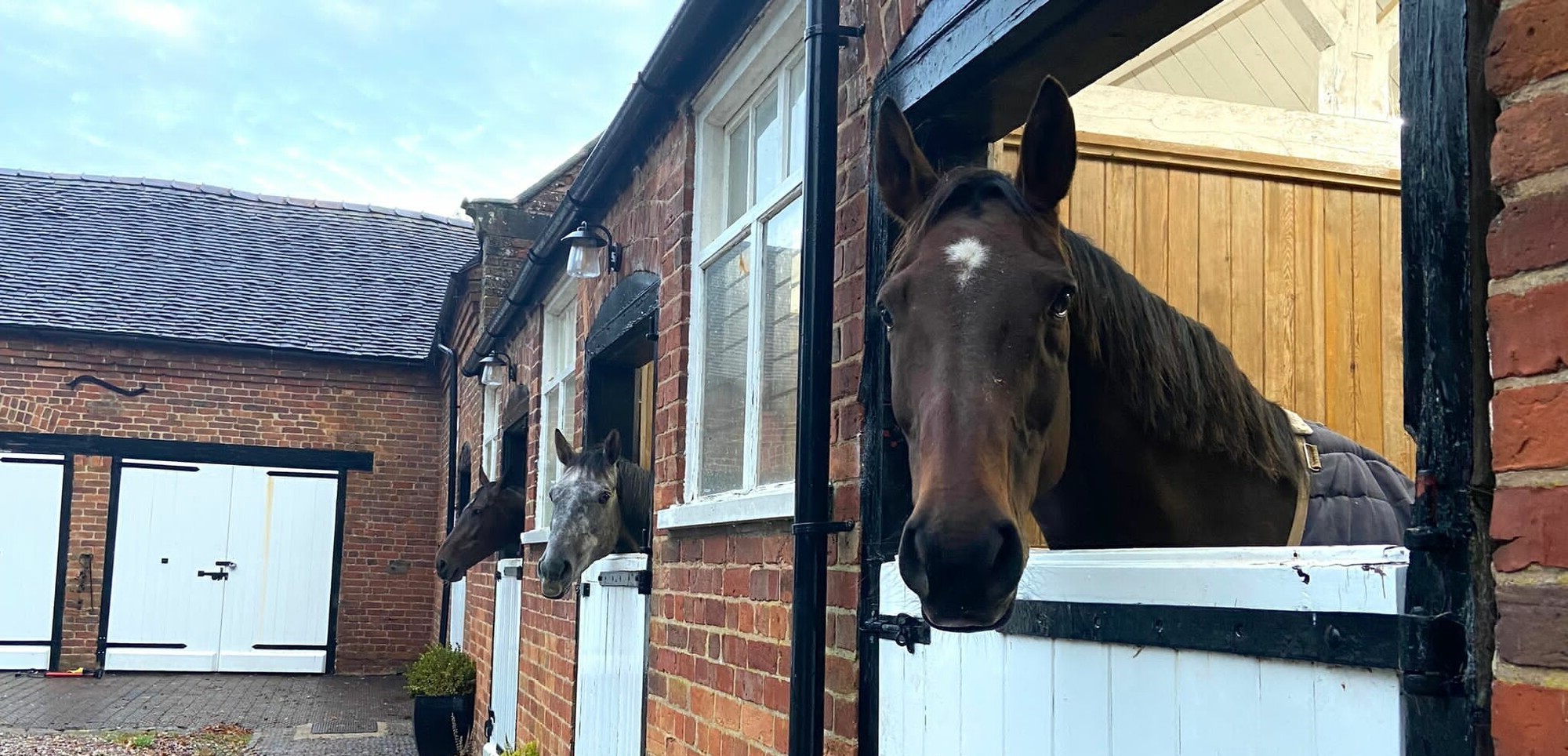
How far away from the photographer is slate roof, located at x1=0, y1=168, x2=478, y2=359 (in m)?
17.8

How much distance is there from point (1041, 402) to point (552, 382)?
24.2ft

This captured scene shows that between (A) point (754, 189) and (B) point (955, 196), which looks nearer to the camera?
(B) point (955, 196)

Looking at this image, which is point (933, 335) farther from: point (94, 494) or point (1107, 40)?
point (94, 494)

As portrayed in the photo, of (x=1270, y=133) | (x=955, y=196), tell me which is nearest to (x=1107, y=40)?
(x=955, y=196)

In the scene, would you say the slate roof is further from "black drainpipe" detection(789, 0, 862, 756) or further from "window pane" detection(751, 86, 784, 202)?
"black drainpipe" detection(789, 0, 862, 756)

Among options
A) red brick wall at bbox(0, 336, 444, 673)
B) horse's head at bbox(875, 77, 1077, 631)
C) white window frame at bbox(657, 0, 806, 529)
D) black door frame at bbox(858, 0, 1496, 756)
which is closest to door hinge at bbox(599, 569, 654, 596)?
A: white window frame at bbox(657, 0, 806, 529)

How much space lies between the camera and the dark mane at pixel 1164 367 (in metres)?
2.44

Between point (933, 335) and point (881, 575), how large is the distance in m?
1.24

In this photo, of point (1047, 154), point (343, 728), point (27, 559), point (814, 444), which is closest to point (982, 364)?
point (1047, 154)

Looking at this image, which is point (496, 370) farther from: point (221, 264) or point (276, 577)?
point (221, 264)

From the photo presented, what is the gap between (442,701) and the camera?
37.2 feet

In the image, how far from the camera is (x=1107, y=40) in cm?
268

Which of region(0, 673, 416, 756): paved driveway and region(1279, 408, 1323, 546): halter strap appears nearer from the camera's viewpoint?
region(1279, 408, 1323, 546): halter strap

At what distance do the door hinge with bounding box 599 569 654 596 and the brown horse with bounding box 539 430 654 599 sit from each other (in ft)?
0.94
